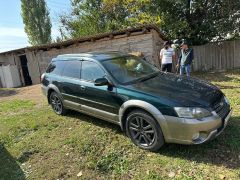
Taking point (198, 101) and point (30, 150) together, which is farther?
point (30, 150)

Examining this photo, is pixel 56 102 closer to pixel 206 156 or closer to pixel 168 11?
pixel 206 156

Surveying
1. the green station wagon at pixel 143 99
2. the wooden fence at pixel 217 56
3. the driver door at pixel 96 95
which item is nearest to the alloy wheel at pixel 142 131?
the green station wagon at pixel 143 99

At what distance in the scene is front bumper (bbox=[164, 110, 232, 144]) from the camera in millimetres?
4004

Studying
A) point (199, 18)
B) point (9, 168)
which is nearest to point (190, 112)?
point (9, 168)

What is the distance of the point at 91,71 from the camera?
5707 millimetres

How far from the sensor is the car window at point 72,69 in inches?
241

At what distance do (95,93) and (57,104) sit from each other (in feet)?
6.94

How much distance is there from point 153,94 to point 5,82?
16.7 meters

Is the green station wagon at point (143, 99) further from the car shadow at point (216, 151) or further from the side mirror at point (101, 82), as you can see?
the car shadow at point (216, 151)

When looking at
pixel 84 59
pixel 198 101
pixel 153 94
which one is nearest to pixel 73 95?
pixel 84 59

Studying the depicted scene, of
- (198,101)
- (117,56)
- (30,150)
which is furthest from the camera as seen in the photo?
(117,56)

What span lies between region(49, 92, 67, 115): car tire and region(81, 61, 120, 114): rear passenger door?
125cm

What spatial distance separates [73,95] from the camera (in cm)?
614

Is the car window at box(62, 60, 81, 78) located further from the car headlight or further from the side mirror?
the car headlight
